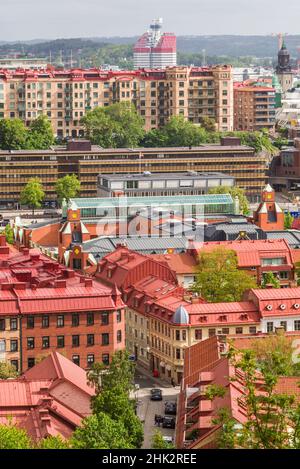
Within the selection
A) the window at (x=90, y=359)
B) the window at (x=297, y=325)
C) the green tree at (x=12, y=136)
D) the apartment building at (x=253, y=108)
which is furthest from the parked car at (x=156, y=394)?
the apartment building at (x=253, y=108)

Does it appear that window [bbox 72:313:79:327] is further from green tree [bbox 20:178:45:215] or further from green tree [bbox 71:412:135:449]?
green tree [bbox 20:178:45:215]

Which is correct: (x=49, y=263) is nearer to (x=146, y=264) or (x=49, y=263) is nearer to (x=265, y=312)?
(x=146, y=264)

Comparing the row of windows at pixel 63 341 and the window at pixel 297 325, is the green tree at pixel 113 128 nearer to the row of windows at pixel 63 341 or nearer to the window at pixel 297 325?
the window at pixel 297 325

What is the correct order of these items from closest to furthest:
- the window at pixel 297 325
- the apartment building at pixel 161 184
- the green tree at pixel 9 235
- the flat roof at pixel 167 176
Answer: the window at pixel 297 325 < the green tree at pixel 9 235 < the apartment building at pixel 161 184 < the flat roof at pixel 167 176

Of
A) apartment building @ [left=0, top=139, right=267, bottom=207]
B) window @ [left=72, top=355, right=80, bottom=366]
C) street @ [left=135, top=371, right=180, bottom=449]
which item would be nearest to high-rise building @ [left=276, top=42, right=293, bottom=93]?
apartment building @ [left=0, top=139, right=267, bottom=207]

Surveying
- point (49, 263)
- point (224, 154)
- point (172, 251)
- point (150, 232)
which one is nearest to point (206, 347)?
point (49, 263)

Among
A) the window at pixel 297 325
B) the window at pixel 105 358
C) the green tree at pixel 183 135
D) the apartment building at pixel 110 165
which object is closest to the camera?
the window at pixel 105 358
